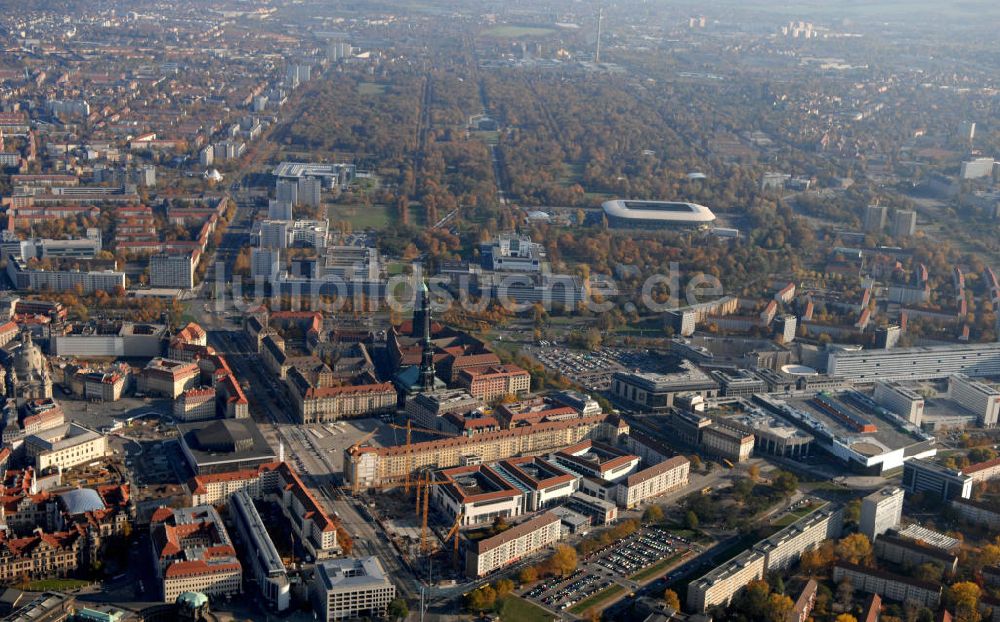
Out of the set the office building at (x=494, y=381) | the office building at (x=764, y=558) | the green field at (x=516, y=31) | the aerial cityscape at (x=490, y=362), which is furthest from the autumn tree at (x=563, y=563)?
the green field at (x=516, y=31)

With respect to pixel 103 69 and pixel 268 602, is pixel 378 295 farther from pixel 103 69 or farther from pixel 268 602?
pixel 103 69

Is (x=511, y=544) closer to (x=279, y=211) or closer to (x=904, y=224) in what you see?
(x=279, y=211)

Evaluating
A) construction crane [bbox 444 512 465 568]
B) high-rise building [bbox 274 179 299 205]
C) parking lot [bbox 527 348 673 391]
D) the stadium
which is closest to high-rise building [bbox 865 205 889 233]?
the stadium

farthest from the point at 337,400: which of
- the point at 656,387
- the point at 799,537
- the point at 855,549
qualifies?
the point at 855,549

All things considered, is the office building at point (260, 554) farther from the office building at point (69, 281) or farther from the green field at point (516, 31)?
the green field at point (516, 31)

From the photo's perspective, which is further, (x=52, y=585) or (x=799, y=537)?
(x=799, y=537)
